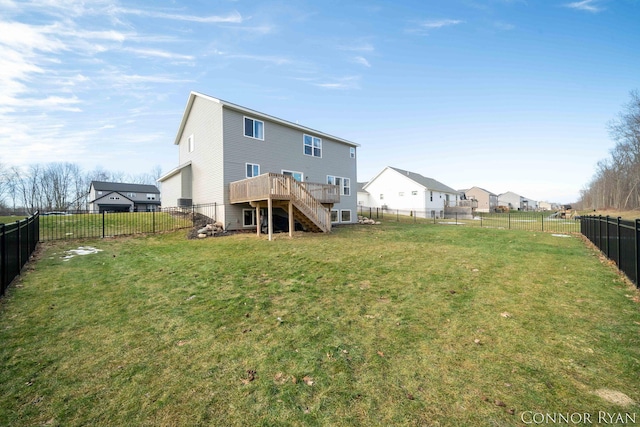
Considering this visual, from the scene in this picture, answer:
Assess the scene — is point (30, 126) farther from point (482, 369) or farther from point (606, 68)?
point (606, 68)

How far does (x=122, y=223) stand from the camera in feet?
54.7

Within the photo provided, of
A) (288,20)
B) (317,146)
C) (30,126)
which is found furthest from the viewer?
(30,126)

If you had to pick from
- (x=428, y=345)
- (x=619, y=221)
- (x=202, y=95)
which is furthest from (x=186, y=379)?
(x=202, y=95)

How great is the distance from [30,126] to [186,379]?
36.8m

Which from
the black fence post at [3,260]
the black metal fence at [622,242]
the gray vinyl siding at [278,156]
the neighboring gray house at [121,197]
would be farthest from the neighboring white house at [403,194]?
the neighboring gray house at [121,197]

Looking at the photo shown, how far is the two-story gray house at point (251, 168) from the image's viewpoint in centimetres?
1382

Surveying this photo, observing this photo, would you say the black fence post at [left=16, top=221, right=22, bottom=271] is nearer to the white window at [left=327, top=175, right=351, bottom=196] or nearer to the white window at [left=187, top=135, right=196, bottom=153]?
the white window at [left=187, top=135, right=196, bottom=153]

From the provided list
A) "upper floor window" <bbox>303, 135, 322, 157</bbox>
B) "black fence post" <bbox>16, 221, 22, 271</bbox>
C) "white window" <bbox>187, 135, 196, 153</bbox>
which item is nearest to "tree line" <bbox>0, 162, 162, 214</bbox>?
"white window" <bbox>187, 135, 196, 153</bbox>

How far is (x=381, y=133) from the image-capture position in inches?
1075

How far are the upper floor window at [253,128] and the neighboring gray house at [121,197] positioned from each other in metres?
33.9

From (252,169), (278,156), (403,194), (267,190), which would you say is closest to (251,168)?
(252,169)

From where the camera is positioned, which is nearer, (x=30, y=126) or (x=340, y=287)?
(x=340, y=287)

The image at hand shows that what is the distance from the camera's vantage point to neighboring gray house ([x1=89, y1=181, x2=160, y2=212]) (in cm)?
4491

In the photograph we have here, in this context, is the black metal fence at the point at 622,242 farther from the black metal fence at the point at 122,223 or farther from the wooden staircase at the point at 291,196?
the black metal fence at the point at 122,223
